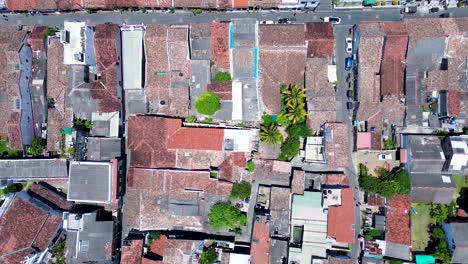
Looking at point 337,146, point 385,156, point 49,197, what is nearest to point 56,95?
point 49,197

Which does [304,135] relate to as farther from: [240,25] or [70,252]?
[70,252]

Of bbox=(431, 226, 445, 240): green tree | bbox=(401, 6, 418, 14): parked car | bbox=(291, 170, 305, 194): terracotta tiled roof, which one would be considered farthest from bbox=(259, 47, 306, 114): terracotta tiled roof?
bbox=(431, 226, 445, 240): green tree

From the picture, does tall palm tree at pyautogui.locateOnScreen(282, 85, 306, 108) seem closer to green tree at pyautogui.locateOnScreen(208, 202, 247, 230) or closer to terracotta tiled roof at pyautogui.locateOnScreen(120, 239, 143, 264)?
green tree at pyautogui.locateOnScreen(208, 202, 247, 230)

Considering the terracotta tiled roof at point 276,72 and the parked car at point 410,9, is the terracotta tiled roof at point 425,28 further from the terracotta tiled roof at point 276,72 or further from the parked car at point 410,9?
the terracotta tiled roof at point 276,72

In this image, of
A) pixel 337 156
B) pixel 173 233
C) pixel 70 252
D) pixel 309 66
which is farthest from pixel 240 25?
pixel 70 252

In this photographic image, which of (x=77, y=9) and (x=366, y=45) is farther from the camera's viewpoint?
(x=77, y=9)

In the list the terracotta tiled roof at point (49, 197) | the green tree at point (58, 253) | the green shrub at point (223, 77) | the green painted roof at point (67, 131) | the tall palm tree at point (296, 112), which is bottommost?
the green tree at point (58, 253)

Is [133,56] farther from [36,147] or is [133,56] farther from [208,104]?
[36,147]

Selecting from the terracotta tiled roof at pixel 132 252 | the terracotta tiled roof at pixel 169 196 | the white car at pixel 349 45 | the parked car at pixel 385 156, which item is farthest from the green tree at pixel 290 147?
the terracotta tiled roof at pixel 132 252
